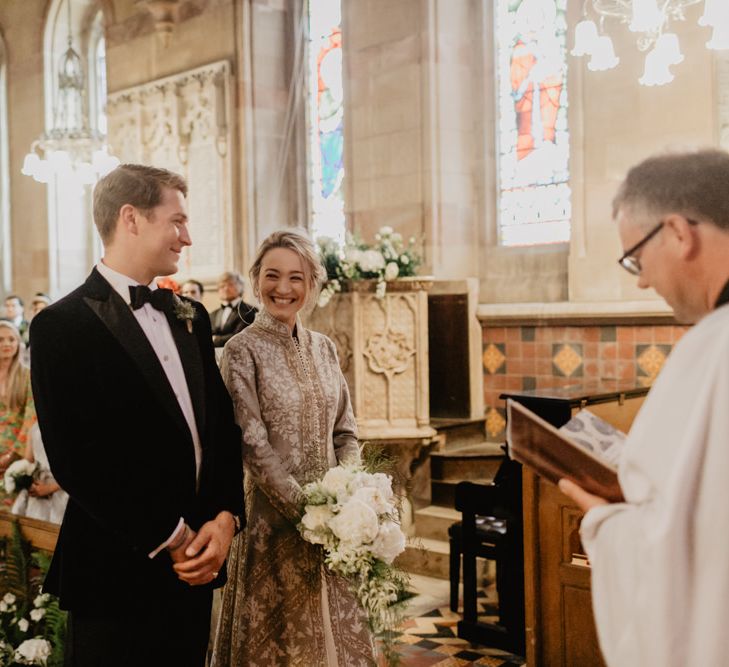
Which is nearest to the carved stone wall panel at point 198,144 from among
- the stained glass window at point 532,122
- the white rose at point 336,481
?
the stained glass window at point 532,122

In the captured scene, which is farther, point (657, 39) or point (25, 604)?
point (657, 39)

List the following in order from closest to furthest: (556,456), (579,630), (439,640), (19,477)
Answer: (556,456), (579,630), (19,477), (439,640)

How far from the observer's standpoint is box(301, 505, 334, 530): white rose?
8.52ft

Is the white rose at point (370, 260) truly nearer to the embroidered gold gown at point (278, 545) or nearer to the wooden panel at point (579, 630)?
the wooden panel at point (579, 630)

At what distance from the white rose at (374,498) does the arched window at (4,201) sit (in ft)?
38.8

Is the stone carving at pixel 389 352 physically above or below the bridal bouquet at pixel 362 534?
above

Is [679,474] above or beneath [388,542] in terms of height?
above

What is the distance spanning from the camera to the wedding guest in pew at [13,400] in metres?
5.02

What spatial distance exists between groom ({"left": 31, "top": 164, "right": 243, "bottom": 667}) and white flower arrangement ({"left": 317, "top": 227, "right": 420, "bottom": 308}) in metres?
3.85

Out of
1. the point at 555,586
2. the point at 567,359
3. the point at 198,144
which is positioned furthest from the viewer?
the point at 198,144

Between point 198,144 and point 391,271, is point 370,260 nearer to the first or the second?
point 391,271

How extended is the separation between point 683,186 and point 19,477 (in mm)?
3803

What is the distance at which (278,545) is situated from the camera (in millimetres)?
2834

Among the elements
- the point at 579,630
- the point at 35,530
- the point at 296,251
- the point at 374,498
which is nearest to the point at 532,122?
the point at 579,630
